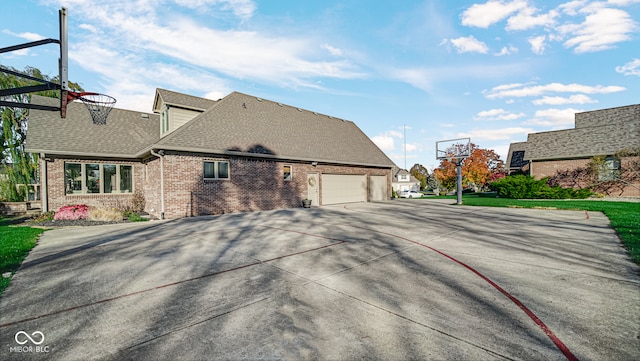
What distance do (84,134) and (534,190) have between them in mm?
30853

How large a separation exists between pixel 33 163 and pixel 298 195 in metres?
18.2

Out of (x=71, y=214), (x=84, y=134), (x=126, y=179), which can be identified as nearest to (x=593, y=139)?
(x=126, y=179)

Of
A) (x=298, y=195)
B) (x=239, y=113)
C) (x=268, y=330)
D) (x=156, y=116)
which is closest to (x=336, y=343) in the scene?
(x=268, y=330)

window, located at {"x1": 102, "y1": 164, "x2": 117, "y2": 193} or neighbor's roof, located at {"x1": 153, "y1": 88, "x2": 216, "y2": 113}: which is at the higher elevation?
neighbor's roof, located at {"x1": 153, "y1": 88, "x2": 216, "y2": 113}

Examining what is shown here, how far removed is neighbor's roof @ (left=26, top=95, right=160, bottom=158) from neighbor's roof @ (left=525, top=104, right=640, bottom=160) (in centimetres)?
3166

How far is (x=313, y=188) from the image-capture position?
1891 centimetres

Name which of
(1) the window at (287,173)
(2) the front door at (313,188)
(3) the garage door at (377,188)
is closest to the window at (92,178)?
(1) the window at (287,173)

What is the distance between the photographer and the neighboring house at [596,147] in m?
21.4

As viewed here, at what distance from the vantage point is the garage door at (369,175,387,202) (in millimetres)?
23344

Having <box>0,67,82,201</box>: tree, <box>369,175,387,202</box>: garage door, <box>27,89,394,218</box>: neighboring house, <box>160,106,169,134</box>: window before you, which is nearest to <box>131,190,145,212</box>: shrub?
<box>27,89,394,218</box>: neighboring house

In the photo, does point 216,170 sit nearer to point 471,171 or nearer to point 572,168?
point 572,168

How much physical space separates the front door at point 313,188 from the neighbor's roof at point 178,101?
26.0 ft

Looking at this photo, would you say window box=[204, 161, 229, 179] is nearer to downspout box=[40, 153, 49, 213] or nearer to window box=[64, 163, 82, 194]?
window box=[64, 163, 82, 194]

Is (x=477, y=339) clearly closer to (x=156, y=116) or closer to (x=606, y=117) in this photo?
(x=156, y=116)
